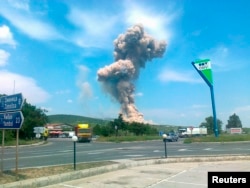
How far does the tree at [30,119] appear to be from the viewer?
48.8 meters

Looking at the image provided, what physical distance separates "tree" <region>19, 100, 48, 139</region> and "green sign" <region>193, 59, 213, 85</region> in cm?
2470

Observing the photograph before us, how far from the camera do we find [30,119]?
50219mm

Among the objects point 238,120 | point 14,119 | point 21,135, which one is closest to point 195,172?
point 14,119

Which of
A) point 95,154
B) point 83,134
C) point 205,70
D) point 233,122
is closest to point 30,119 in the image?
point 83,134

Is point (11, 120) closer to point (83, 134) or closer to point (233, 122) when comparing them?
point (83, 134)

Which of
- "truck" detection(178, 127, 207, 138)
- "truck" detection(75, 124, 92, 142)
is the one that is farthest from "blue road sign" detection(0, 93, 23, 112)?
"truck" detection(178, 127, 207, 138)

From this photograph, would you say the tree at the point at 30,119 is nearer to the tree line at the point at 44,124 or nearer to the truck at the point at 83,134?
the tree line at the point at 44,124

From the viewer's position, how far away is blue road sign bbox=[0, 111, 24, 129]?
30.2ft

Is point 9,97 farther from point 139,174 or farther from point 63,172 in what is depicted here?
point 139,174

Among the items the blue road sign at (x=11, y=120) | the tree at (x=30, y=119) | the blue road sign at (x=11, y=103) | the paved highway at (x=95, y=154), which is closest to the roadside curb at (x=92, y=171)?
the blue road sign at (x=11, y=120)

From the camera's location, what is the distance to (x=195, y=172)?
1068 centimetres

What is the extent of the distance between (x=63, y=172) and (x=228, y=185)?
17.3 feet

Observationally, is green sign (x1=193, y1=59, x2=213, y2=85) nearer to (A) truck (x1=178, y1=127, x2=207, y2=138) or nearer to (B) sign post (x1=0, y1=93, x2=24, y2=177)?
(B) sign post (x1=0, y1=93, x2=24, y2=177)

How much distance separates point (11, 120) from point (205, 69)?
33076mm
